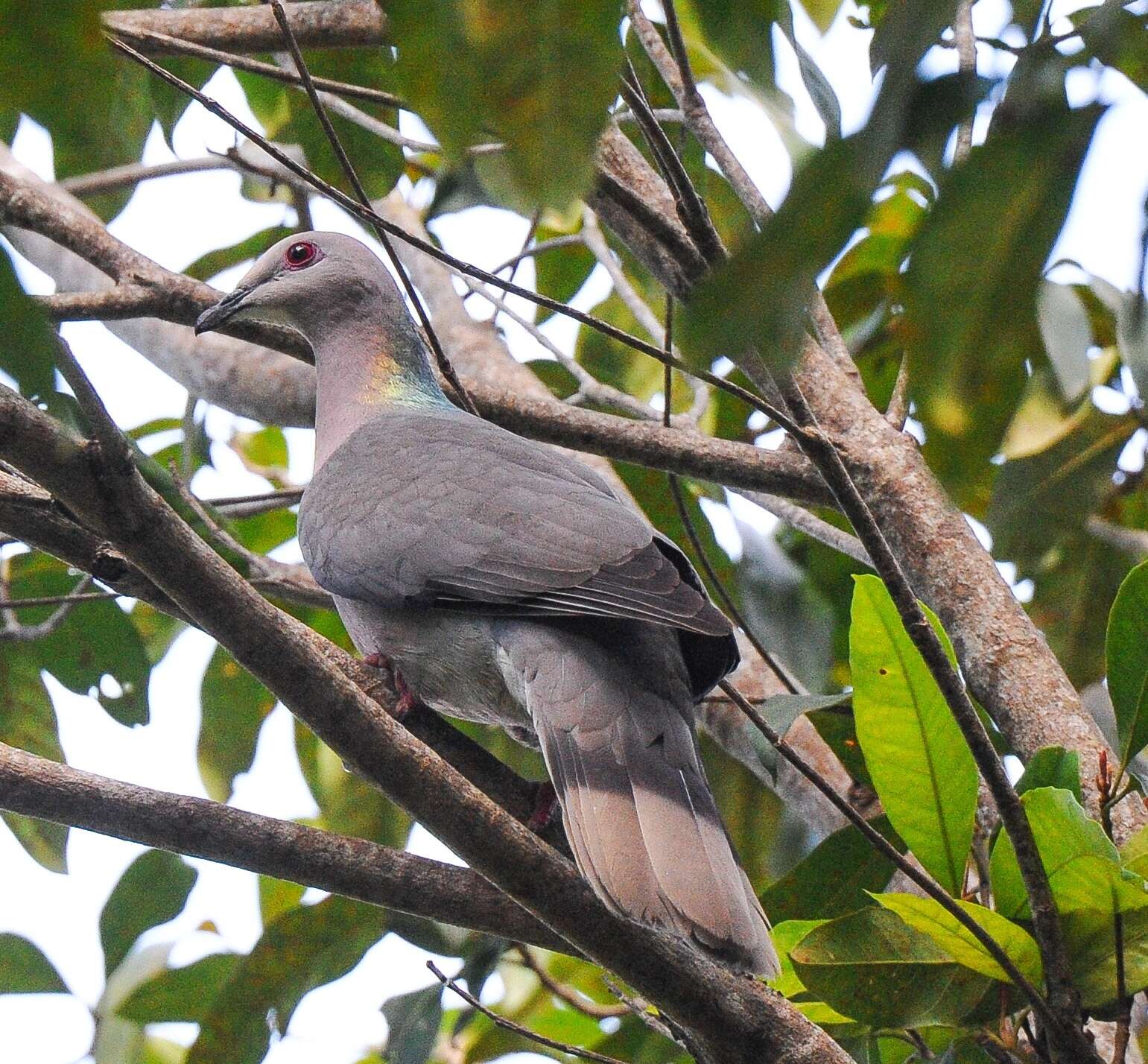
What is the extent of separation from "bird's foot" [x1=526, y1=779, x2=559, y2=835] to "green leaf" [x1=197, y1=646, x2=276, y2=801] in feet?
6.09

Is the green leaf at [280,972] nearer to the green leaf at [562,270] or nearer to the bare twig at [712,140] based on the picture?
the bare twig at [712,140]

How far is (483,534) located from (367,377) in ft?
3.64

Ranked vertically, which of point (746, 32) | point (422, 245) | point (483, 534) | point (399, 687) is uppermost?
point (422, 245)

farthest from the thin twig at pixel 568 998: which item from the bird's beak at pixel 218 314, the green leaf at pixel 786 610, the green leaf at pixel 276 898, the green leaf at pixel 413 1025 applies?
the bird's beak at pixel 218 314

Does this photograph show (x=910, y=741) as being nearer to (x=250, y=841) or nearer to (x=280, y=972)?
(x=250, y=841)

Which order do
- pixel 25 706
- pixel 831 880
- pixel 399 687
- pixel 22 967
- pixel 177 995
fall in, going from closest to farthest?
1. pixel 831 880
2. pixel 399 687
3. pixel 22 967
4. pixel 177 995
5. pixel 25 706

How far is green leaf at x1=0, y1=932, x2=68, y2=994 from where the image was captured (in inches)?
118

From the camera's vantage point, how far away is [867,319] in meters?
4.11

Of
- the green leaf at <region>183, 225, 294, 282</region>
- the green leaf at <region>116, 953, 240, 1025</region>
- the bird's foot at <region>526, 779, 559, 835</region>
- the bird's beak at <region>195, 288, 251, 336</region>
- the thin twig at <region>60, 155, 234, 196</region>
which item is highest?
the thin twig at <region>60, 155, 234, 196</region>

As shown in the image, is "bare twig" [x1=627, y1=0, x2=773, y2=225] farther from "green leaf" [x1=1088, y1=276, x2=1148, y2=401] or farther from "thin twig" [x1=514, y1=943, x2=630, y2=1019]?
"thin twig" [x1=514, y1=943, x2=630, y2=1019]

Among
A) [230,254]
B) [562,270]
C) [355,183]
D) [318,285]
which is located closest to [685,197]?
[355,183]

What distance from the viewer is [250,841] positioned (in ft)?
6.15

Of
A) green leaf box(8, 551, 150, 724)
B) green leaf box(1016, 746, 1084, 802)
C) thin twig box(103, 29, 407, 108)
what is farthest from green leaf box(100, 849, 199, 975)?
green leaf box(1016, 746, 1084, 802)

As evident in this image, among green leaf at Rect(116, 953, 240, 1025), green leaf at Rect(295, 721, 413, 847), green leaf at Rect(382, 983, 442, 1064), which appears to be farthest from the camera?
green leaf at Rect(295, 721, 413, 847)
